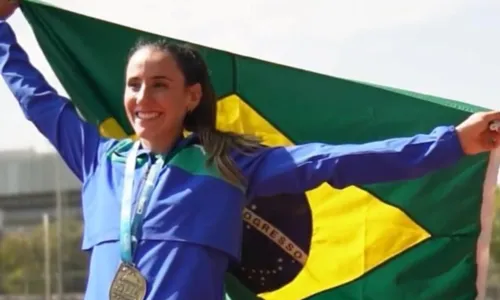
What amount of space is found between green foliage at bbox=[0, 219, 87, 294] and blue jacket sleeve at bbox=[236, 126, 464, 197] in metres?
14.7

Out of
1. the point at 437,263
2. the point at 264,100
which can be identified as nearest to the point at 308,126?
the point at 264,100

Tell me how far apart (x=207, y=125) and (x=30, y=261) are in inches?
674

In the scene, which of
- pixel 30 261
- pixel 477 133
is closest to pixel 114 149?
pixel 477 133

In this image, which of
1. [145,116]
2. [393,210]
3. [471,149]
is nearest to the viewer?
[471,149]

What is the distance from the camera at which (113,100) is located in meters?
3.36

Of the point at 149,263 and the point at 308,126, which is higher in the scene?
the point at 308,126

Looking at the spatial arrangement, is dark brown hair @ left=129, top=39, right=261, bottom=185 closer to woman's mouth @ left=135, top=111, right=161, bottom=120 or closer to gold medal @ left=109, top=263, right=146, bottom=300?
woman's mouth @ left=135, top=111, right=161, bottom=120

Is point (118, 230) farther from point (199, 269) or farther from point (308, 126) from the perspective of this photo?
point (308, 126)

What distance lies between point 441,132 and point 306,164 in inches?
13.2

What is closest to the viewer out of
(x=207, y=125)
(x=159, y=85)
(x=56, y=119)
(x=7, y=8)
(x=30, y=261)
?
(x=159, y=85)

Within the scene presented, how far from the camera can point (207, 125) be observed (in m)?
2.78

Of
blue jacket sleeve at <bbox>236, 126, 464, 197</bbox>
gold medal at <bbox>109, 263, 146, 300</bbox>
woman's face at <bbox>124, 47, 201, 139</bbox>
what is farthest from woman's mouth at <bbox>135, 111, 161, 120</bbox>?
gold medal at <bbox>109, 263, 146, 300</bbox>

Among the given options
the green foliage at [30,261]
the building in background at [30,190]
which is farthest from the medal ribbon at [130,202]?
the green foliage at [30,261]

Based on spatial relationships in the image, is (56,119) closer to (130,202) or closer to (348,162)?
(130,202)
